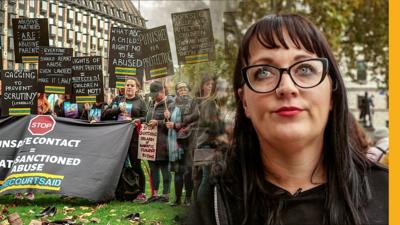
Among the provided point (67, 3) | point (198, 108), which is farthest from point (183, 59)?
A: point (67, 3)

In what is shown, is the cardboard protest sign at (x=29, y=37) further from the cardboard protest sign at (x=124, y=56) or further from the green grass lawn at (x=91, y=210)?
the green grass lawn at (x=91, y=210)

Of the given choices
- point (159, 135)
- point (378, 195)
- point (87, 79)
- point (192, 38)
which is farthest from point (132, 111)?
point (378, 195)

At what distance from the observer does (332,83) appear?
1393 mm

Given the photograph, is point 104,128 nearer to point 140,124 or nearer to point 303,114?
point 140,124

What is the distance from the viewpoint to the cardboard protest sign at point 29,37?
6.27ft

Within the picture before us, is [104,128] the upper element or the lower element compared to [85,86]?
lower

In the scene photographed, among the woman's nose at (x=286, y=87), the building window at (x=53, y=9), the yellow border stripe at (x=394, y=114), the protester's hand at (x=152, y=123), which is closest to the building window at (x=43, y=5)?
the building window at (x=53, y=9)

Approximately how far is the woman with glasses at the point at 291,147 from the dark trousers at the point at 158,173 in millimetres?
657

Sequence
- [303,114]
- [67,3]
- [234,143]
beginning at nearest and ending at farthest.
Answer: [303,114]
[234,143]
[67,3]

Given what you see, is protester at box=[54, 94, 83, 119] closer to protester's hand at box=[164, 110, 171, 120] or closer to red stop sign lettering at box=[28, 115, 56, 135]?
red stop sign lettering at box=[28, 115, 56, 135]

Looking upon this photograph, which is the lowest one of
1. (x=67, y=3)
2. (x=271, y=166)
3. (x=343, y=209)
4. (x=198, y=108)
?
(x=343, y=209)

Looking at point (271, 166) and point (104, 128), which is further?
point (104, 128)

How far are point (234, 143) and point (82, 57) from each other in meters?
0.76

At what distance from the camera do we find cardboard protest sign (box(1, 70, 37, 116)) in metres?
1.91
